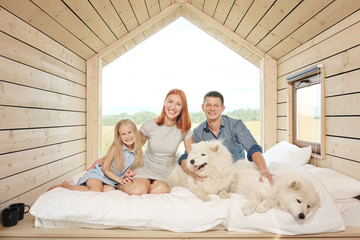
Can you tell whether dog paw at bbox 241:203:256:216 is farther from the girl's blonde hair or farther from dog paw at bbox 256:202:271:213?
the girl's blonde hair

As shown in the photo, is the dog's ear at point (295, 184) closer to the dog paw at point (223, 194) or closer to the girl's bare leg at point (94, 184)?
the dog paw at point (223, 194)

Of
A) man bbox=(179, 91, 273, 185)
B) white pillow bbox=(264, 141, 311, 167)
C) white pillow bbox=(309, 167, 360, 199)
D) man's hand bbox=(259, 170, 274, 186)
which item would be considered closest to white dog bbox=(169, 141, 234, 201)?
man's hand bbox=(259, 170, 274, 186)

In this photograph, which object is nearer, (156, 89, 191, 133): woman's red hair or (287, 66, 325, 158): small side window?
(156, 89, 191, 133): woman's red hair

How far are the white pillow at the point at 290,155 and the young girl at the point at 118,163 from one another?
1.44 metres

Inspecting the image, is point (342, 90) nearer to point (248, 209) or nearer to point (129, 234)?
point (248, 209)

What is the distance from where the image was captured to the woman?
7.01ft

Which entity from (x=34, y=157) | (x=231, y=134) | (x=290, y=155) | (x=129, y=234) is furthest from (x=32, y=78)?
(x=290, y=155)

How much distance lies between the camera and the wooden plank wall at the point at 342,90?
188 cm

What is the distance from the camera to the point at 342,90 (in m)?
2.04

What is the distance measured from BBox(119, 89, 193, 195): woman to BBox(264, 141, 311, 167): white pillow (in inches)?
41.1

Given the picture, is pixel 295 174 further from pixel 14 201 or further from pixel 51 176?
pixel 51 176

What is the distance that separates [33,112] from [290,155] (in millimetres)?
2798

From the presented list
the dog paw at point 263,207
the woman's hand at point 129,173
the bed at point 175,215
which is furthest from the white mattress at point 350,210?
the woman's hand at point 129,173

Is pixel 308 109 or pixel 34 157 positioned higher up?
pixel 308 109
